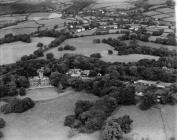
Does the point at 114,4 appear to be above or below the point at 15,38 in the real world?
above

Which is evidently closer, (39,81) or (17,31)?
(39,81)

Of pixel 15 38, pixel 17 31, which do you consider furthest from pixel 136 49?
pixel 17 31

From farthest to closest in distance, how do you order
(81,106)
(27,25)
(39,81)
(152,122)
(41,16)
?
(41,16), (27,25), (39,81), (81,106), (152,122)

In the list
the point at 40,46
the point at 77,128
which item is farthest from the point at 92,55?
the point at 77,128

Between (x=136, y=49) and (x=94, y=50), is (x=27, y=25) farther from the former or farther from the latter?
(x=136, y=49)

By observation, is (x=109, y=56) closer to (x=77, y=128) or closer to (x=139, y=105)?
(x=139, y=105)

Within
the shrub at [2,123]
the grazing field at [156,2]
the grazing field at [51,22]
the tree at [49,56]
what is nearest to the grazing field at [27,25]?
the grazing field at [51,22]
